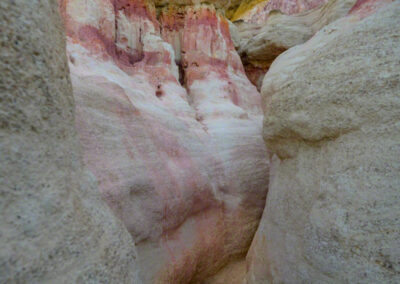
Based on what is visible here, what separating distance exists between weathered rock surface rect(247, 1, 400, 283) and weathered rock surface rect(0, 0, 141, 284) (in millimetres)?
871

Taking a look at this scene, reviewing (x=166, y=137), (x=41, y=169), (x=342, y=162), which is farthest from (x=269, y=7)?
(x=41, y=169)

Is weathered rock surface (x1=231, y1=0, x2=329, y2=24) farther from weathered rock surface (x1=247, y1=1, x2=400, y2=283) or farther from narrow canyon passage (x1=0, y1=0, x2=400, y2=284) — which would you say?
weathered rock surface (x1=247, y1=1, x2=400, y2=283)

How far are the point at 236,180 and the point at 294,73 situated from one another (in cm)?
109

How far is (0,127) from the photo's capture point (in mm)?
573

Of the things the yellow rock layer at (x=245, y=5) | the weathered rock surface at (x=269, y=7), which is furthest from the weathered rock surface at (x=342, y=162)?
the weathered rock surface at (x=269, y=7)

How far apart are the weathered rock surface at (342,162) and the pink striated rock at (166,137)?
1.91ft

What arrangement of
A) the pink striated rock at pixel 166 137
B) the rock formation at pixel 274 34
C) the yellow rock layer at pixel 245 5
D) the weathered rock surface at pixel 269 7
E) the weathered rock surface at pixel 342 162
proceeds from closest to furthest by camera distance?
the weathered rock surface at pixel 342 162 → the pink striated rock at pixel 166 137 → the rock formation at pixel 274 34 → the yellow rock layer at pixel 245 5 → the weathered rock surface at pixel 269 7

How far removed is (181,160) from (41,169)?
3.90 feet

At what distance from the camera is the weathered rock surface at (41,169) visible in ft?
1.89

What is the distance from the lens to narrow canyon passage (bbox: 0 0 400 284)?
2.08ft

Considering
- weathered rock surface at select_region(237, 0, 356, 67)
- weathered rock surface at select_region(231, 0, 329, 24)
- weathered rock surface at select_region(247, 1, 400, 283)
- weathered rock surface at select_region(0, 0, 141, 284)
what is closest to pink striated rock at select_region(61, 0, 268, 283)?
weathered rock surface at select_region(0, 0, 141, 284)

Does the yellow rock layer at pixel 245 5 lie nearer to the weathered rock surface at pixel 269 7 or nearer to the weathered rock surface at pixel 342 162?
the weathered rock surface at pixel 269 7

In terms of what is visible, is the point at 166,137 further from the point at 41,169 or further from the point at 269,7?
the point at 269,7

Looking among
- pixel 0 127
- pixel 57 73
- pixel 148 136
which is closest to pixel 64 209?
pixel 0 127
